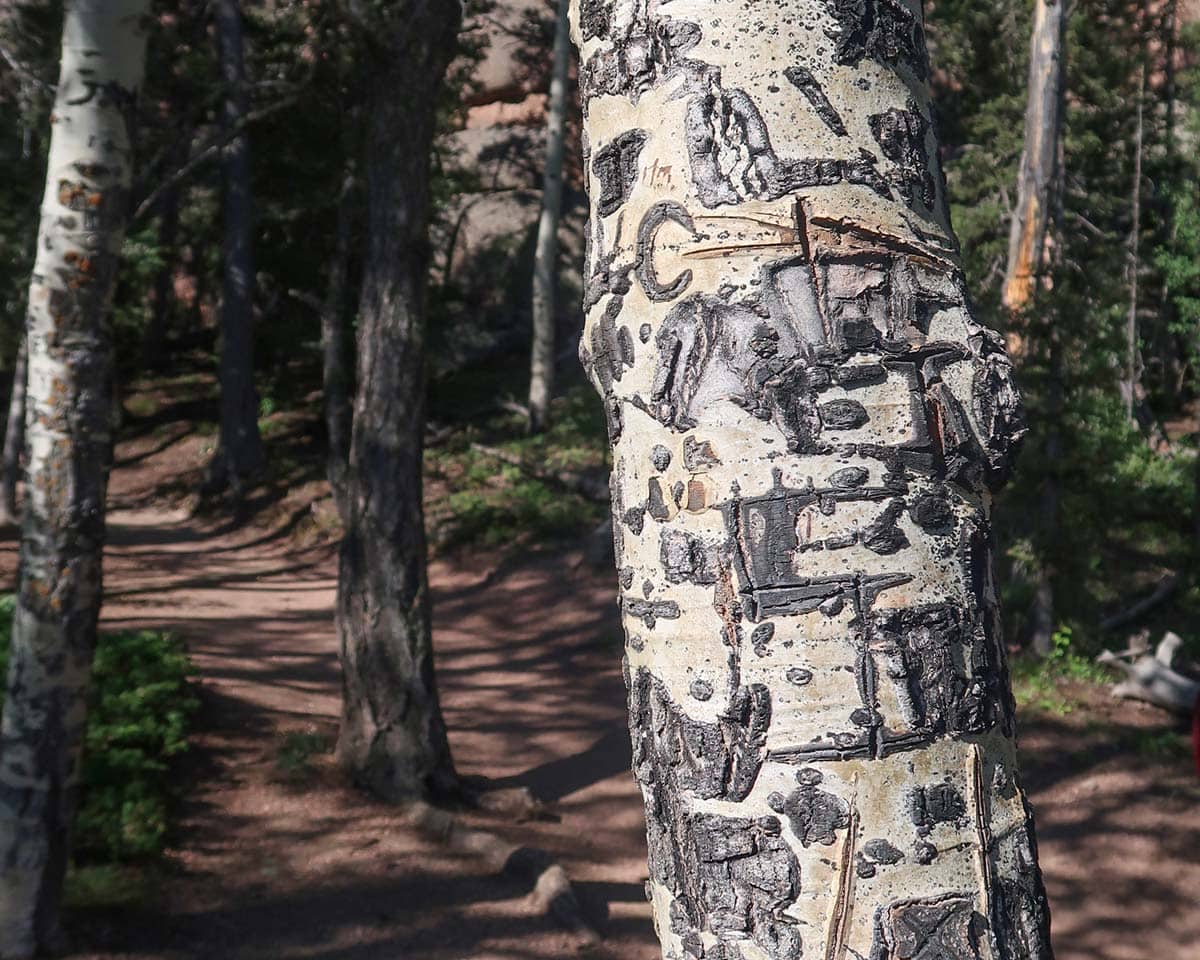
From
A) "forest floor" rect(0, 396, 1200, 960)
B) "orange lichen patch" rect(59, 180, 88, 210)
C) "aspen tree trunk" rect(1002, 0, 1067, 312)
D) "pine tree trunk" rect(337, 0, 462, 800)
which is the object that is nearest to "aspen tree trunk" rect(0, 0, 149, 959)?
"orange lichen patch" rect(59, 180, 88, 210)

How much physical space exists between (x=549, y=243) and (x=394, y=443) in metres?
11.8

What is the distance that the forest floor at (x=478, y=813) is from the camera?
19.5ft

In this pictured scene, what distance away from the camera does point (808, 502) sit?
0.96 metres

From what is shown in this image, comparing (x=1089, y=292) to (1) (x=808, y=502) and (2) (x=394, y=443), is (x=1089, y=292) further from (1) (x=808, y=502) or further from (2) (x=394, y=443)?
(1) (x=808, y=502)

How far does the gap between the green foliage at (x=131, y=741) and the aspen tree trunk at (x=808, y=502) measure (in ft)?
19.3

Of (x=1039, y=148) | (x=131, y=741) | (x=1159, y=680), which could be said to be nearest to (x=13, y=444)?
(x=131, y=741)

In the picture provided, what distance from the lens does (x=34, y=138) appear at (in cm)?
1312

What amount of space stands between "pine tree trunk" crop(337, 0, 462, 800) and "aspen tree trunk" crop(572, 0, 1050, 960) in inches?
250

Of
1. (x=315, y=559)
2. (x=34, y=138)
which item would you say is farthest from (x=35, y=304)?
(x=315, y=559)

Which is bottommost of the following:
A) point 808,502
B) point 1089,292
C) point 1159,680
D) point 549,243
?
point 1159,680

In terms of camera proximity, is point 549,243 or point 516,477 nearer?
point 516,477

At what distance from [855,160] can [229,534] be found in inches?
683

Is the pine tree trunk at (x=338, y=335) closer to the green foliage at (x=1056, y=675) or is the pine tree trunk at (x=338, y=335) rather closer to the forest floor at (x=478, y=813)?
the forest floor at (x=478, y=813)

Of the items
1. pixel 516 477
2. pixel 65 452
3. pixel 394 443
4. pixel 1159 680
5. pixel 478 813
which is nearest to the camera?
pixel 65 452
